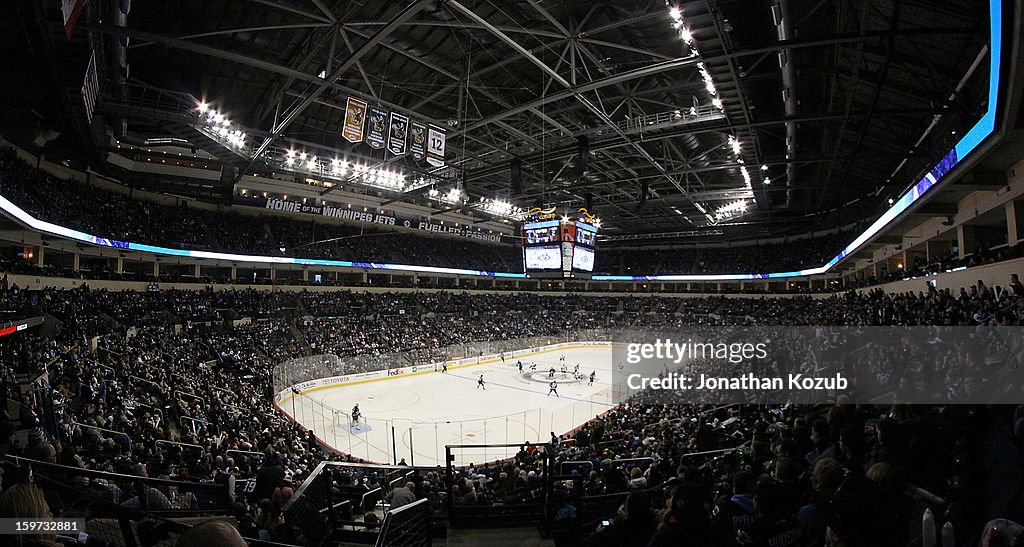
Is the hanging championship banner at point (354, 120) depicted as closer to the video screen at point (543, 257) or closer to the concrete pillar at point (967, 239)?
the video screen at point (543, 257)

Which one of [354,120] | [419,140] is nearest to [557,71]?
[419,140]

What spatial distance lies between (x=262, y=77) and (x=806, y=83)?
19.3 m

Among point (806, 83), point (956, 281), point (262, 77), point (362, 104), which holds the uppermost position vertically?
point (262, 77)

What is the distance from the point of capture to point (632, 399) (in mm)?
16891

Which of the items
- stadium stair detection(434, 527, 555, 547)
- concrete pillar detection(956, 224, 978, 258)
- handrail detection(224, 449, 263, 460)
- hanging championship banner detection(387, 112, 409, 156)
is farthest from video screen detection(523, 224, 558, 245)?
stadium stair detection(434, 527, 555, 547)

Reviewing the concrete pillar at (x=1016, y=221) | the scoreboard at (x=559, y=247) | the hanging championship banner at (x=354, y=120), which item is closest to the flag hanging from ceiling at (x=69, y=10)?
the hanging championship banner at (x=354, y=120)

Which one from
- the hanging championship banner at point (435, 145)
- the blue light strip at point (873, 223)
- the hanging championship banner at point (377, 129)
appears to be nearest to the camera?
the blue light strip at point (873, 223)

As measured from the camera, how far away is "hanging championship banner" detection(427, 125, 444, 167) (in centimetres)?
1537

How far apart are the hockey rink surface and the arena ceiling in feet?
35.4

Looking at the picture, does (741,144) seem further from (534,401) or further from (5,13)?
A: (5,13)

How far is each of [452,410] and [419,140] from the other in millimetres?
11167

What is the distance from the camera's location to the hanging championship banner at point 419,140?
14925 millimetres

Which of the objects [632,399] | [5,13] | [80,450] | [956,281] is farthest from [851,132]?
[5,13]

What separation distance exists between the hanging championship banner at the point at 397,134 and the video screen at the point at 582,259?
1037 cm
